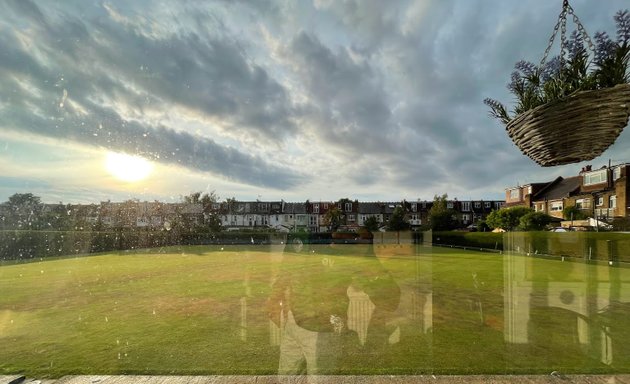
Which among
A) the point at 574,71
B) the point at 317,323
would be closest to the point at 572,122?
the point at 574,71

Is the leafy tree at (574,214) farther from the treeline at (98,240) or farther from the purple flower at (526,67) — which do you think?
the purple flower at (526,67)

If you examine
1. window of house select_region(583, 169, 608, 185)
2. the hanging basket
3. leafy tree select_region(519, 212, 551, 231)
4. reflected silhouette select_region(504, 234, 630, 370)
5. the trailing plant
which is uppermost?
window of house select_region(583, 169, 608, 185)

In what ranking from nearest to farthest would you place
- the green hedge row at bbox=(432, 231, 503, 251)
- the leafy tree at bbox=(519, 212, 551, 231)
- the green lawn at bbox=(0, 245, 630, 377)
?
the green lawn at bbox=(0, 245, 630, 377), the leafy tree at bbox=(519, 212, 551, 231), the green hedge row at bbox=(432, 231, 503, 251)

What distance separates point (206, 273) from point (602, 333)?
12.7 meters

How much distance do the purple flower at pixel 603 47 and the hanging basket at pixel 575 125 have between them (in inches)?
8.2

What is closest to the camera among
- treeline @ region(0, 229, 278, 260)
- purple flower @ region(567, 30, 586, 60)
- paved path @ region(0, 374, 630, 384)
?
purple flower @ region(567, 30, 586, 60)

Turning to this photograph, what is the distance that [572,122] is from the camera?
167cm

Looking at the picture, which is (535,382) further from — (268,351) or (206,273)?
(206,273)

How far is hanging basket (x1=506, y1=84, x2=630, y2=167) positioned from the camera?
1.57m

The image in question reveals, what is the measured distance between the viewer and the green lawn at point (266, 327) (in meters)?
4.61

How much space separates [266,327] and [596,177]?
35.6 meters

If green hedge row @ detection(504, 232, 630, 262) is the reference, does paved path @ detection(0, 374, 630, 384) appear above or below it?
below

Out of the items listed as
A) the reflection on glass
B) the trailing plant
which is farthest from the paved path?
the trailing plant

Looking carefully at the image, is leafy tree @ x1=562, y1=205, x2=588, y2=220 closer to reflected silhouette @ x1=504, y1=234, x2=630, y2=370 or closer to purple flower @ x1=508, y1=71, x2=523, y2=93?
reflected silhouette @ x1=504, y1=234, x2=630, y2=370
